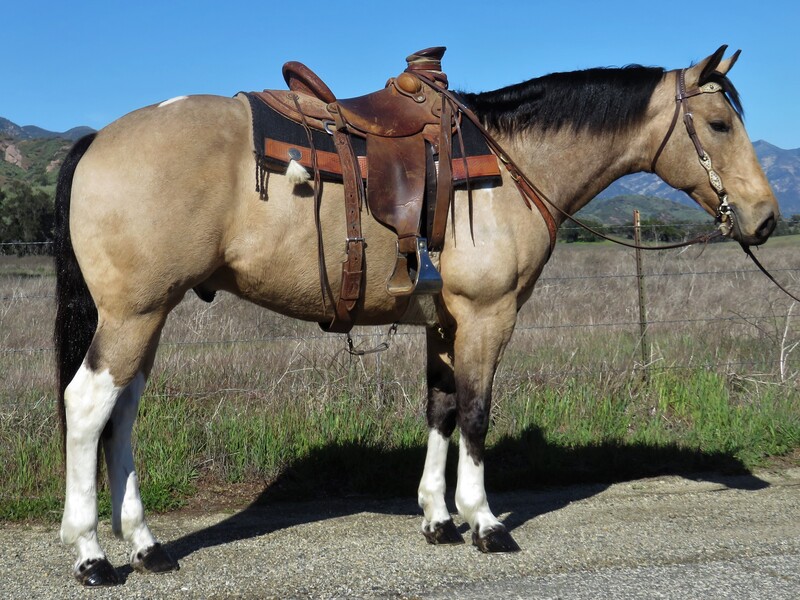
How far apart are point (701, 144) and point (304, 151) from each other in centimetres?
215

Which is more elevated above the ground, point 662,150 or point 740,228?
point 662,150

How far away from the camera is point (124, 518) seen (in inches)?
144

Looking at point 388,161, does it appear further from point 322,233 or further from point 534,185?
point 534,185

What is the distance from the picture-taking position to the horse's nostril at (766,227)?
4133 millimetres

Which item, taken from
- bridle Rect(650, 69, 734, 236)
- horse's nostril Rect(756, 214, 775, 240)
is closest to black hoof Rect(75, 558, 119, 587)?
bridle Rect(650, 69, 734, 236)

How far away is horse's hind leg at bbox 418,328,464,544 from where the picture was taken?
4219 mm

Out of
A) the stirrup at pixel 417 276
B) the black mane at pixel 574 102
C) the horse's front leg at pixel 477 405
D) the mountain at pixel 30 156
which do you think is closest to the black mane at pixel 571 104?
the black mane at pixel 574 102

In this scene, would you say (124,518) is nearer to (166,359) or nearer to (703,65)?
(166,359)

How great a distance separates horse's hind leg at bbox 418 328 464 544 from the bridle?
163 cm

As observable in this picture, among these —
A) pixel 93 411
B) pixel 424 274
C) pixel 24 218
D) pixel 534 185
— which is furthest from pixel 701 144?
pixel 24 218

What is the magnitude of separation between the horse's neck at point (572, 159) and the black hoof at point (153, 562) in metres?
2.62

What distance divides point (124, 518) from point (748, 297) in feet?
27.9

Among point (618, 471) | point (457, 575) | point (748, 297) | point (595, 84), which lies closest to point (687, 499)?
point (618, 471)

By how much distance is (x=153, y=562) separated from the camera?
3.61 meters
